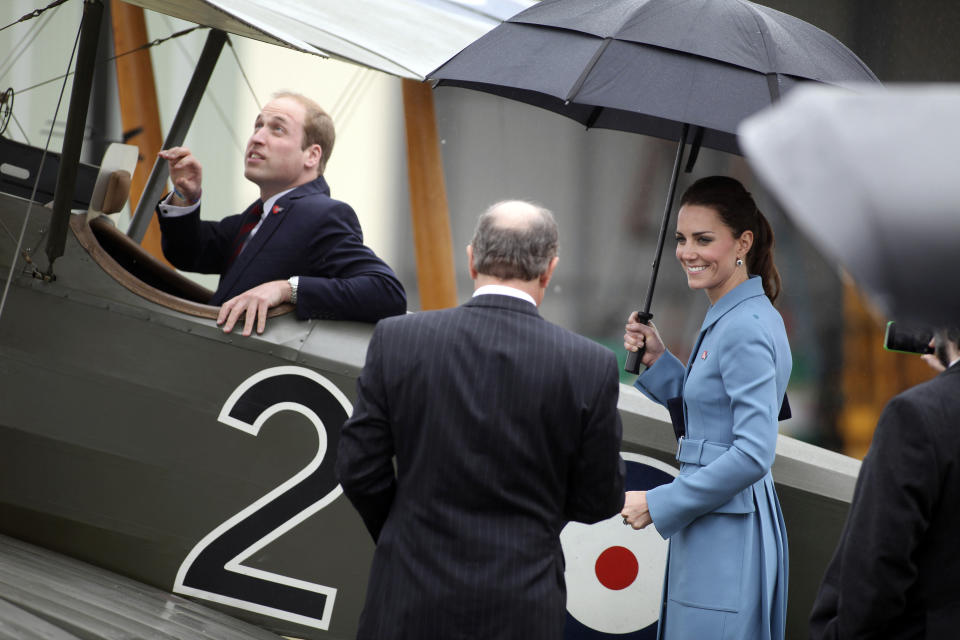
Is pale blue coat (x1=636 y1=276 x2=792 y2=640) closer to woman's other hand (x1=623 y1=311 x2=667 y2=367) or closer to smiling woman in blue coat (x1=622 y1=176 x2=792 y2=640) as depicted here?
smiling woman in blue coat (x1=622 y1=176 x2=792 y2=640)

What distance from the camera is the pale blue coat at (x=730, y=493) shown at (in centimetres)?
209

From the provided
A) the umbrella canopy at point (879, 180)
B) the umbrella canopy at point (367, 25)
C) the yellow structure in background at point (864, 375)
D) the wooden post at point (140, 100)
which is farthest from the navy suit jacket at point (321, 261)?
the yellow structure in background at point (864, 375)

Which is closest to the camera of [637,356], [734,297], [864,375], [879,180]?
[879,180]

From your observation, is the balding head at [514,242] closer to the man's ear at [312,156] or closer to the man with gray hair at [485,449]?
the man with gray hair at [485,449]

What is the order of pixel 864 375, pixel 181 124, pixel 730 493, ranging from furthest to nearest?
pixel 864 375 → pixel 181 124 → pixel 730 493

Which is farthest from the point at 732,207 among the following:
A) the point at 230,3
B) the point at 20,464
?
the point at 20,464

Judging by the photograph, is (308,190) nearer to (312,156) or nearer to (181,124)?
(312,156)

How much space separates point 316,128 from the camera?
3.02m

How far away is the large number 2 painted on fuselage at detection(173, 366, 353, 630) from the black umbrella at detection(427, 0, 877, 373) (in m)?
0.82

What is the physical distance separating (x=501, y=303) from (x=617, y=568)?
3.95ft

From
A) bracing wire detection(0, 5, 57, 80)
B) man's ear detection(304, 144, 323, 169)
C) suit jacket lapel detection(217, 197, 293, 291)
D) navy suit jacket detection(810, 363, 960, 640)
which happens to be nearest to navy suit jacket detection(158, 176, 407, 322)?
suit jacket lapel detection(217, 197, 293, 291)

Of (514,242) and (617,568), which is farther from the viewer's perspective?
(617,568)

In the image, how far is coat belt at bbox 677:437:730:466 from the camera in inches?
85.3

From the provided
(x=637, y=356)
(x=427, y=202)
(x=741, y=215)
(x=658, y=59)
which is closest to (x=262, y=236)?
(x=637, y=356)
